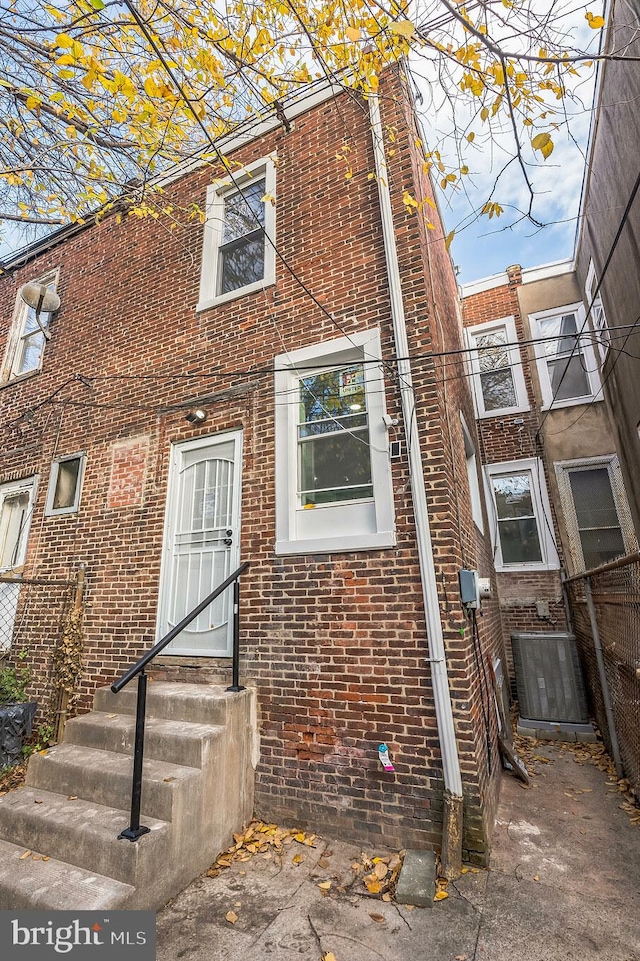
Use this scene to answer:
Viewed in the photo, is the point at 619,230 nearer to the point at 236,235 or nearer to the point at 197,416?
the point at 236,235

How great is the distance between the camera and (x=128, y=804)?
293 centimetres

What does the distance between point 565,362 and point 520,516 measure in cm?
329

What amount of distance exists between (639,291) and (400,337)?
379 centimetres

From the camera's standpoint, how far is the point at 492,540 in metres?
8.20

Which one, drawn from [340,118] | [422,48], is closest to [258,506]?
[422,48]

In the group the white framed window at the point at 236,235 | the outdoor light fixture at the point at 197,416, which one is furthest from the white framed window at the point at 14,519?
the white framed window at the point at 236,235

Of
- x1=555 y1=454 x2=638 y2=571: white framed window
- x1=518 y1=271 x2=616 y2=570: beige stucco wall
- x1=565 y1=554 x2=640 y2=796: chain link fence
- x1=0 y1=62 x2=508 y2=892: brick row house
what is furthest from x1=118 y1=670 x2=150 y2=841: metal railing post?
x1=555 y1=454 x2=638 y2=571: white framed window

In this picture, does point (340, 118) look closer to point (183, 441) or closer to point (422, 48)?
point (422, 48)

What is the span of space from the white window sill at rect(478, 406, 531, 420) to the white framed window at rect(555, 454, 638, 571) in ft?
4.23

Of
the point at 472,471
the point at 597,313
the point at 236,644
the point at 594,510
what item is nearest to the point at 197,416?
the point at 236,644

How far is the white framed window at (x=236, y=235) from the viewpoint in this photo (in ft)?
17.8

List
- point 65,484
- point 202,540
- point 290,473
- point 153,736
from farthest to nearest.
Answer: point 65,484 → point 202,540 → point 290,473 → point 153,736

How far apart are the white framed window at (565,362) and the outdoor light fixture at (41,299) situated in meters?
8.60

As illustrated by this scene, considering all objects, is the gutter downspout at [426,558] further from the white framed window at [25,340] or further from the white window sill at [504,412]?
the white framed window at [25,340]
